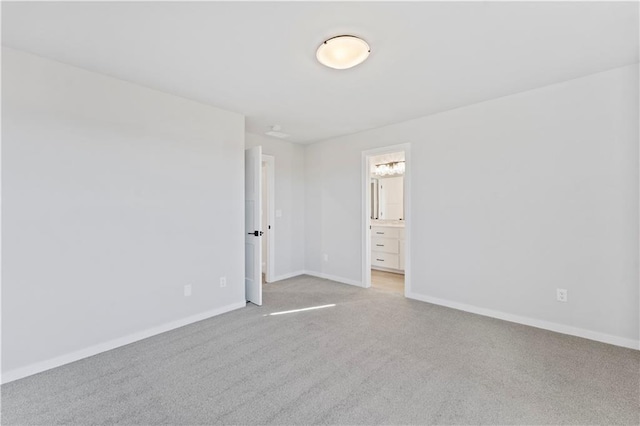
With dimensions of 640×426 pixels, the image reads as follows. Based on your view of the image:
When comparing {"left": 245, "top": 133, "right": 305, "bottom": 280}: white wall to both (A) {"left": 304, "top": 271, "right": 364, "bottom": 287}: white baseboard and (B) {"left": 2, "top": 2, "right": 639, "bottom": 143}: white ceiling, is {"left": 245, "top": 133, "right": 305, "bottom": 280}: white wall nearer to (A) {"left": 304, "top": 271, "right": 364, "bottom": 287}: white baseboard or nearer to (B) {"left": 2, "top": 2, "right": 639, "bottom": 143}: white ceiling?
(A) {"left": 304, "top": 271, "right": 364, "bottom": 287}: white baseboard

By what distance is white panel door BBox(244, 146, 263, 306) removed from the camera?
11.6 ft

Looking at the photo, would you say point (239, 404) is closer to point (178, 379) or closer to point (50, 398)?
point (178, 379)

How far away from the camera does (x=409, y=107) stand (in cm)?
330

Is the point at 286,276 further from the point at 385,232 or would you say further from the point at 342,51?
the point at 342,51

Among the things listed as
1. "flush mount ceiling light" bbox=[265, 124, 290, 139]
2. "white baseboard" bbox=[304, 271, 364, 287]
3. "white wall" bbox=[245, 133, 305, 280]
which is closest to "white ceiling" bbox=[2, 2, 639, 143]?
"flush mount ceiling light" bbox=[265, 124, 290, 139]

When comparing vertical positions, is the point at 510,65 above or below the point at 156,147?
above

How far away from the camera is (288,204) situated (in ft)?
16.4

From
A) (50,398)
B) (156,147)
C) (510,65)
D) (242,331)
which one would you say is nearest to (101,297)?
(50,398)

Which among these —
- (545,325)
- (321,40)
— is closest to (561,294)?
(545,325)

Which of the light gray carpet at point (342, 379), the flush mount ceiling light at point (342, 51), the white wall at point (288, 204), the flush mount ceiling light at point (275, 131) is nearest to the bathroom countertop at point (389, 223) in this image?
the white wall at point (288, 204)

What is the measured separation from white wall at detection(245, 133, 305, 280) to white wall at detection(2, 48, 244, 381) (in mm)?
1472

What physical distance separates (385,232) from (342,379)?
373 cm

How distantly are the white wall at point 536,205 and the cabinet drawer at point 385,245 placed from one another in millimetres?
1574

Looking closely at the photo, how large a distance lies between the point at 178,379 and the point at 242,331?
82 centimetres
